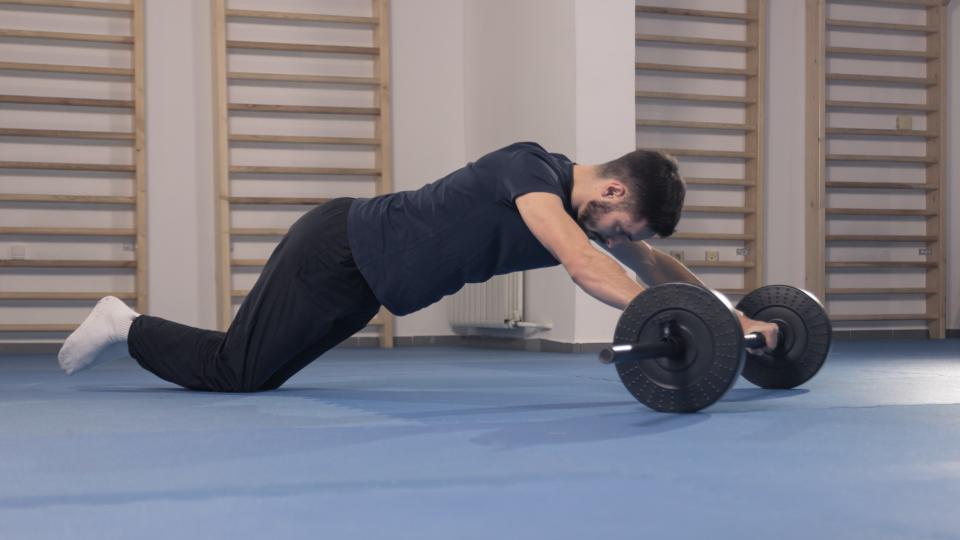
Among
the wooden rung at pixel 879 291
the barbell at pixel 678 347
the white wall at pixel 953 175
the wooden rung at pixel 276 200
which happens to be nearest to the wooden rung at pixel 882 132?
the white wall at pixel 953 175

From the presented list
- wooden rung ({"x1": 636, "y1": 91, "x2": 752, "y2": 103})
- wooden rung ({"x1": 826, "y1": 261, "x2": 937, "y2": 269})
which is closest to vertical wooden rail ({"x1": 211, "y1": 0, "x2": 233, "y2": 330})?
wooden rung ({"x1": 636, "y1": 91, "x2": 752, "y2": 103})

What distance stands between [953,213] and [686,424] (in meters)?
6.87

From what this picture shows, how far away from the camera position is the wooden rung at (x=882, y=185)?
8.02 meters

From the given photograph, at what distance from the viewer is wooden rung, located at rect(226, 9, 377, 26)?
7055 mm

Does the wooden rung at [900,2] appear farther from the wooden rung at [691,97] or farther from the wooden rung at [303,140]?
the wooden rung at [303,140]

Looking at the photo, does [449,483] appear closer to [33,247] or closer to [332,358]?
[332,358]

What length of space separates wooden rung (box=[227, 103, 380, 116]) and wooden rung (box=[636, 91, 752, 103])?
6.38 feet

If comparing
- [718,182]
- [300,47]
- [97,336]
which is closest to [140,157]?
[300,47]

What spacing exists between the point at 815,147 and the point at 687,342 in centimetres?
589

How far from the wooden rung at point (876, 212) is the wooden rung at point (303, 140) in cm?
365

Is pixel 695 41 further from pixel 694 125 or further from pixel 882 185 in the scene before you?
pixel 882 185

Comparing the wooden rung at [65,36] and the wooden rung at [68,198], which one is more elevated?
the wooden rung at [65,36]

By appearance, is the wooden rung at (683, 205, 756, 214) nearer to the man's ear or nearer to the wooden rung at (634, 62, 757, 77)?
the wooden rung at (634, 62, 757, 77)

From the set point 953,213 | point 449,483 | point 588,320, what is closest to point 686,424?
point 449,483
